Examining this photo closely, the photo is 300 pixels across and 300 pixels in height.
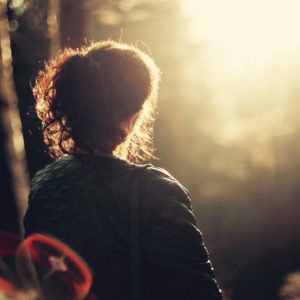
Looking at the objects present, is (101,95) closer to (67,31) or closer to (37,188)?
(37,188)

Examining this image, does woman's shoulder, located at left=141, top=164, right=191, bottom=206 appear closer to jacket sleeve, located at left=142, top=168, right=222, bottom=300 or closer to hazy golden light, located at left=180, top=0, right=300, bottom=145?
jacket sleeve, located at left=142, top=168, right=222, bottom=300

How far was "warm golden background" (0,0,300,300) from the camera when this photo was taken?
7766 millimetres

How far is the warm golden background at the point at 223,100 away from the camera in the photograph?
7.77m

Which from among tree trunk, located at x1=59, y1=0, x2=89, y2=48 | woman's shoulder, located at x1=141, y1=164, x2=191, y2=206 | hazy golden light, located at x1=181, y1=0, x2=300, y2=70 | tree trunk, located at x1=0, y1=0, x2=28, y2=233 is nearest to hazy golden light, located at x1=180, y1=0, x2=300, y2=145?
hazy golden light, located at x1=181, y1=0, x2=300, y2=70

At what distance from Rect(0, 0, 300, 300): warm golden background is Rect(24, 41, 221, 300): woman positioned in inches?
231

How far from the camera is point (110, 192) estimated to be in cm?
135

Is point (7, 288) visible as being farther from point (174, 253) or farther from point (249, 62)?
point (249, 62)

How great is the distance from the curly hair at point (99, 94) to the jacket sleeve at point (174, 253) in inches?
11.4

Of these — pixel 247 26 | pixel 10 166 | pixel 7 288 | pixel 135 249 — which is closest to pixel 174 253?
pixel 135 249

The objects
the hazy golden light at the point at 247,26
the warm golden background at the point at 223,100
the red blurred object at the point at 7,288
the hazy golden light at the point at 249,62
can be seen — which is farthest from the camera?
the hazy golden light at the point at 249,62

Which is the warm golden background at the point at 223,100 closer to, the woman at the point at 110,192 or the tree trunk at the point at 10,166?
the tree trunk at the point at 10,166

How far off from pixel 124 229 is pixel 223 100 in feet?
29.3

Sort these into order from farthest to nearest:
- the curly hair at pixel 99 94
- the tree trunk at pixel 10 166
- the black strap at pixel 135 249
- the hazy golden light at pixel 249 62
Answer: the hazy golden light at pixel 249 62, the tree trunk at pixel 10 166, the curly hair at pixel 99 94, the black strap at pixel 135 249

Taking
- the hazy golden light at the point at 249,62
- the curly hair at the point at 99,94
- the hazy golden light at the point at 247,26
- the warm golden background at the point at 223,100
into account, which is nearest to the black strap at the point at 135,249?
the curly hair at the point at 99,94
